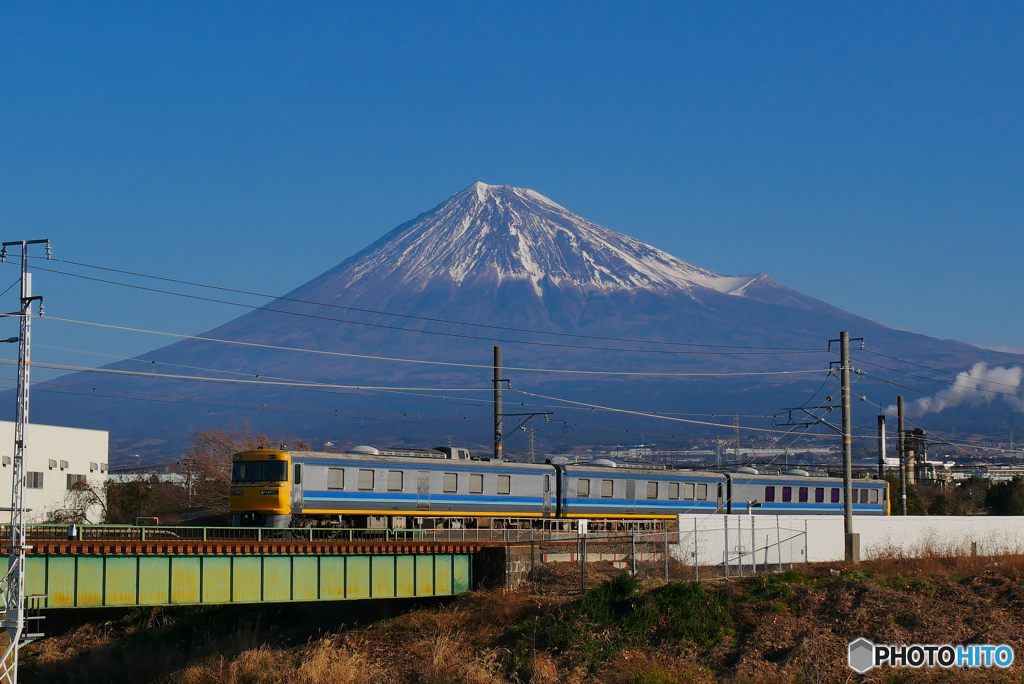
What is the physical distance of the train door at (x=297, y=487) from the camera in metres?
42.1

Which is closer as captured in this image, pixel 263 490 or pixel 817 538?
pixel 263 490

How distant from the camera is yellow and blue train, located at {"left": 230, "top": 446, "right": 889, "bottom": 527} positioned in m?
42.3

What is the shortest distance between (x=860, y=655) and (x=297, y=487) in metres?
20.9

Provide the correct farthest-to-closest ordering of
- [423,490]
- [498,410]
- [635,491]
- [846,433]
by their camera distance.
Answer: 1. [635,491]
2. [498,410]
3. [423,490]
4. [846,433]

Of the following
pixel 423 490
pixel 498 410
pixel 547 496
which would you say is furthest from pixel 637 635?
pixel 498 410

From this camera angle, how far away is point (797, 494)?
5962 centimetres

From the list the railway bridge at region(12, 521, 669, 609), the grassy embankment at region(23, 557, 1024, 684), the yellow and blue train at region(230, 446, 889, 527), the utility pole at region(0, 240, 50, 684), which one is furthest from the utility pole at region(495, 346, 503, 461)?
the utility pole at region(0, 240, 50, 684)

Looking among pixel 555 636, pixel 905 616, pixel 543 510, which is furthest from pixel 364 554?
pixel 905 616

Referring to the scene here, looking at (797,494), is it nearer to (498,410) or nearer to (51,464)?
(498,410)

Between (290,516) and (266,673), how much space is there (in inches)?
250

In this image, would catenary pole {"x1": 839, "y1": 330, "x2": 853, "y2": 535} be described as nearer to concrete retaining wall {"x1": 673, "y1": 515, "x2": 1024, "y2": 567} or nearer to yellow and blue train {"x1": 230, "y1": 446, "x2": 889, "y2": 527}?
concrete retaining wall {"x1": 673, "y1": 515, "x2": 1024, "y2": 567}

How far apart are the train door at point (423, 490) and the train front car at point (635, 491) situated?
745 centimetres

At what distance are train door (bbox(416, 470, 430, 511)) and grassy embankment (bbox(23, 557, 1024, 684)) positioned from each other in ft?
15.0

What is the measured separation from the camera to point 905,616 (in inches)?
1345
